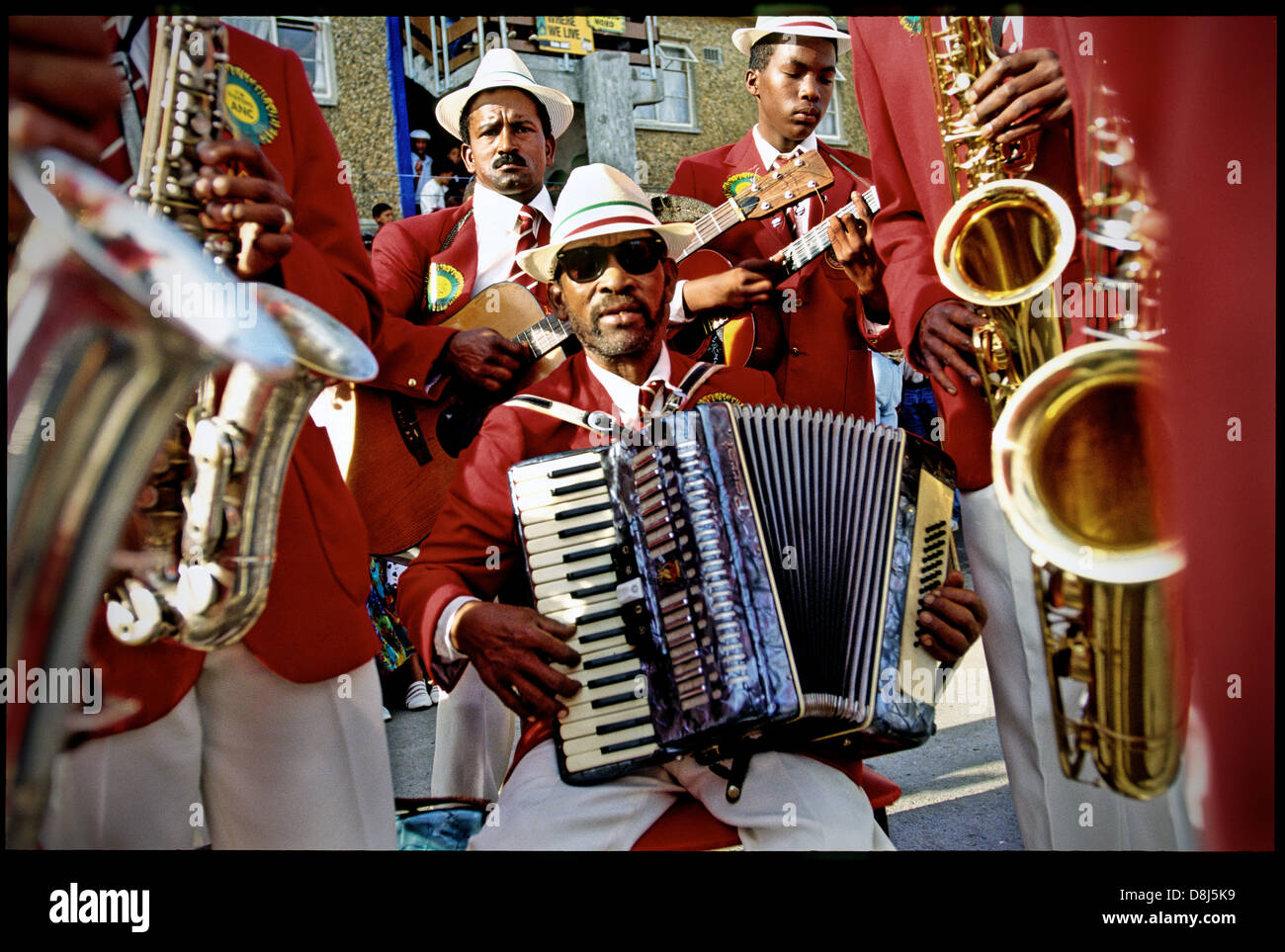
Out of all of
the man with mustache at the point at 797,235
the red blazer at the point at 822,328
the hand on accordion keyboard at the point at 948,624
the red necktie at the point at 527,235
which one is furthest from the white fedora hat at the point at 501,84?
the hand on accordion keyboard at the point at 948,624

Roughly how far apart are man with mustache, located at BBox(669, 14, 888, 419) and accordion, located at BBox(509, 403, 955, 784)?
2.82 feet

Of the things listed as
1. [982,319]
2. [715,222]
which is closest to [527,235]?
[715,222]

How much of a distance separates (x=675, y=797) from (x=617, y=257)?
1.27 metres

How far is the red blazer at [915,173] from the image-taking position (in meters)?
2.49

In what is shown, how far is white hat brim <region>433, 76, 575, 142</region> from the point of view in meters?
3.30

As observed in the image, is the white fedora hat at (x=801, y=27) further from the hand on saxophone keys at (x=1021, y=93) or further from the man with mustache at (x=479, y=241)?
the hand on saxophone keys at (x=1021, y=93)

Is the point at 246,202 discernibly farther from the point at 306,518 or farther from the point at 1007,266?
the point at 1007,266

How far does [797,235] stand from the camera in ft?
10.8

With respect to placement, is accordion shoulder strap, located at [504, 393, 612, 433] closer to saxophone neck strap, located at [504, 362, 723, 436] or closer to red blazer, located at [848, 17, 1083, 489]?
saxophone neck strap, located at [504, 362, 723, 436]

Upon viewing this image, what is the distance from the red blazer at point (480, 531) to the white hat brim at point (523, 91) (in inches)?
50.6

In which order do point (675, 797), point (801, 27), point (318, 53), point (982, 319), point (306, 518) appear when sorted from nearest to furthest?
point (306, 518)
point (675, 797)
point (982, 319)
point (801, 27)
point (318, 53)

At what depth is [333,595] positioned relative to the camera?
84.4 inches

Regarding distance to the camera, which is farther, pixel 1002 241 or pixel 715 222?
pixel 715 222
